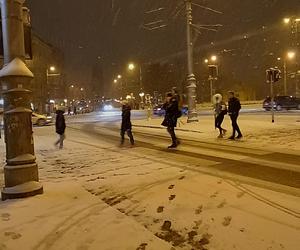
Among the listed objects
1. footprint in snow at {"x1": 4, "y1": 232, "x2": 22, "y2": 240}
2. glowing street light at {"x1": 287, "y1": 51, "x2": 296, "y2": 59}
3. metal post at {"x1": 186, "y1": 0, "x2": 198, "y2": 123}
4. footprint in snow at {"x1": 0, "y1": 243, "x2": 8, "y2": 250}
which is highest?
glowing street light at {"x1": 287, "y1": 51, "x2": 296, "y2": 59}

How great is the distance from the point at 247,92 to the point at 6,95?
3203 inches

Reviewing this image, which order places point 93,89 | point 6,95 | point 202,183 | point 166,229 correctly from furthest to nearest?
point 93,89 < point 202,183 < point 6,95 < point 166,229

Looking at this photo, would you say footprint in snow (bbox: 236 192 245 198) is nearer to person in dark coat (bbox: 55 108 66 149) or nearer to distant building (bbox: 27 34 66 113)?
person in dark coat (bbox: 55 108 66 149)

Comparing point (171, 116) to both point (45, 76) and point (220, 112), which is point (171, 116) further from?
point (45, 76)

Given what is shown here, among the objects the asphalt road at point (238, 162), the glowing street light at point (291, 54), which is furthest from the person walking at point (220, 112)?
the glowing street light at point (291, 54)

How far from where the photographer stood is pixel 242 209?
6324mm

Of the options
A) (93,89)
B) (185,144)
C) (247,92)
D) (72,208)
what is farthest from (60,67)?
(72,208)

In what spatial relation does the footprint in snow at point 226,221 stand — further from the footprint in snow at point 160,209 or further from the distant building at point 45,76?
the distant building at point 45,76

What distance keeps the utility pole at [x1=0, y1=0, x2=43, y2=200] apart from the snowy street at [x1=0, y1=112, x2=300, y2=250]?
1.46ft

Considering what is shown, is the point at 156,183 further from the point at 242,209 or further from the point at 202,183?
the point at 242,209

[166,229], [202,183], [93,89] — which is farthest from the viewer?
[93,89]

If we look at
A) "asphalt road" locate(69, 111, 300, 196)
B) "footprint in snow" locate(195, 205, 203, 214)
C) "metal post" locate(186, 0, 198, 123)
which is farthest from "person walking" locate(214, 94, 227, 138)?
"footprint in snow" locate(195, 205, 203, 214)

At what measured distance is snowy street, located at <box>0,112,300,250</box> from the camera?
5184 mm

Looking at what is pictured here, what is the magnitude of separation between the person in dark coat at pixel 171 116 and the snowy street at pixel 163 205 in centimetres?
212
